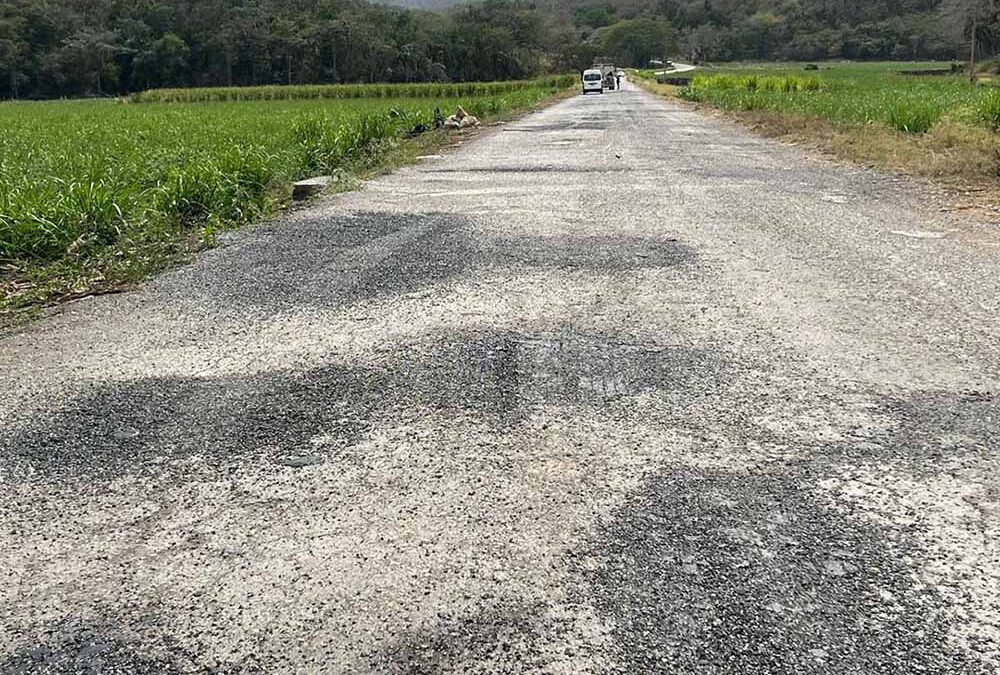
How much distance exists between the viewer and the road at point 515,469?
196cm

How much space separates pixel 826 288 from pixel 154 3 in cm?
10065

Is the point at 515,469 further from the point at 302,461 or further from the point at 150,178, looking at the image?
the point at 150,178

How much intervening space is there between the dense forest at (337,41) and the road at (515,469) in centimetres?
6742

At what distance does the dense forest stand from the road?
67.4 meters

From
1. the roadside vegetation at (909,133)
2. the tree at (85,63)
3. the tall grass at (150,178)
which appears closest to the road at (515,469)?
the tall grass at (150,178)

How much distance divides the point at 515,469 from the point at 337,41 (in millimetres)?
89689

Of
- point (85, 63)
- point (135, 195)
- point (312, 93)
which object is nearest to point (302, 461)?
point (135, 195)

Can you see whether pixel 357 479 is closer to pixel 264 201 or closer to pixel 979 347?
pixel 979 347

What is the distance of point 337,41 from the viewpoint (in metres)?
84.8

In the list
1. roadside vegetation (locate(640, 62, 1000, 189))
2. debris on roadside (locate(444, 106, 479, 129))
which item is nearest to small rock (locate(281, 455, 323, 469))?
roadside vegetation (locate(640, 62, 1000, 189))

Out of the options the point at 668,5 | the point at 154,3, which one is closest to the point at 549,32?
the point at 668,5

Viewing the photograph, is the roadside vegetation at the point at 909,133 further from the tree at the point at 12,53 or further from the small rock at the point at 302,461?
the tree at the point at 12,53

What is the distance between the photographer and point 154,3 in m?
89.1

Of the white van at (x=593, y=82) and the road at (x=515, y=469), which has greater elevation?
the white van at (x=593, y=82)
